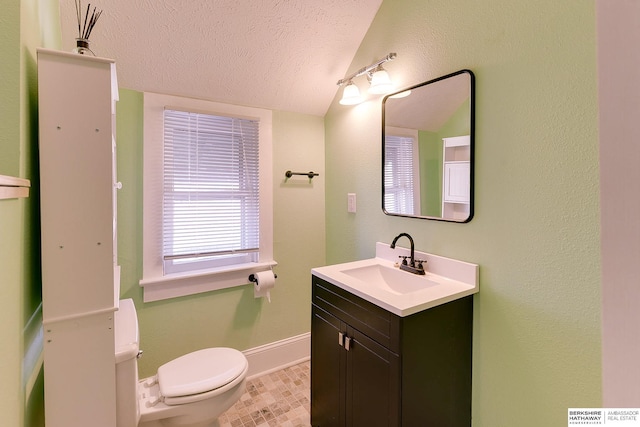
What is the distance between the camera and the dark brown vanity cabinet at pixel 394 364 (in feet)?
3.63

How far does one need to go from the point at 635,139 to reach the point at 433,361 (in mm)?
1019

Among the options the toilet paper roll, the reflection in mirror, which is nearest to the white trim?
the toilet paper roll

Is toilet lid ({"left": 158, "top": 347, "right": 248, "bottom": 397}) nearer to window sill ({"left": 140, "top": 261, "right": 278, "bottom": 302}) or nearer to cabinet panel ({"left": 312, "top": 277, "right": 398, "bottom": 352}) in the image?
window sill ({"left": 140, "top": 261, "right": 278, "bottom": 302})

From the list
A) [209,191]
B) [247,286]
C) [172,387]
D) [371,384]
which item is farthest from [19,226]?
[247,286]

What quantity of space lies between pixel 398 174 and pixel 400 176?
21 mm

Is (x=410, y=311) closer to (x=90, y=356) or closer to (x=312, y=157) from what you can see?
(x=90, y=356)

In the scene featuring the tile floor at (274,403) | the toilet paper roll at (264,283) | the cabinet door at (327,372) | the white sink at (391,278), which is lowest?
the tile floor at (274,403)

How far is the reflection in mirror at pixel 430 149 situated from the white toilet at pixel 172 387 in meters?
1.31

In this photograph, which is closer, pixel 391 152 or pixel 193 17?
pixel 193 17

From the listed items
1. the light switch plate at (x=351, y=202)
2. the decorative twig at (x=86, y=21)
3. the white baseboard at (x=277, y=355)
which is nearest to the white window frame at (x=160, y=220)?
the decorative twig at (x=86, y=21)

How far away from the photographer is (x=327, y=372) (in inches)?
59.5

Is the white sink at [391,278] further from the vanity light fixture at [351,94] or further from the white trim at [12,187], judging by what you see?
the white trim at [12,187]

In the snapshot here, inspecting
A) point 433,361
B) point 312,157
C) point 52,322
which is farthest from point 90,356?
point 312,157

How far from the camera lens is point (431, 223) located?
1541 millimetres
